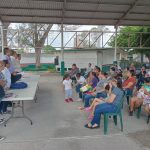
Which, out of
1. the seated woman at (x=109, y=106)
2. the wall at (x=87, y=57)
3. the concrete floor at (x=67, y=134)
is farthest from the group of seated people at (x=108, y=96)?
the wall at (x=87, y=57)

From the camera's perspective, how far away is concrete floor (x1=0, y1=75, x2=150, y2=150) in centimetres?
529

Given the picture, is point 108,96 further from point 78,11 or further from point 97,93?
point 78,11

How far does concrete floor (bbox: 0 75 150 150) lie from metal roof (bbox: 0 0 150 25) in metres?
8.48

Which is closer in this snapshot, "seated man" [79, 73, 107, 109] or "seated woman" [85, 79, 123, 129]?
"seated woman" [85, 79, 123, 129]

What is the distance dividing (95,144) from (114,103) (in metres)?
1.18

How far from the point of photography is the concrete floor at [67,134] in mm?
5289

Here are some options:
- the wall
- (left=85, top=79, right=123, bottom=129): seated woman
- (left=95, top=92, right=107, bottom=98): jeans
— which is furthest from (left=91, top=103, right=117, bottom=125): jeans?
the wall

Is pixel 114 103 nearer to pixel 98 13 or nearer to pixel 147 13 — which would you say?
pixel 98 13

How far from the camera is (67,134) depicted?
6016 mm

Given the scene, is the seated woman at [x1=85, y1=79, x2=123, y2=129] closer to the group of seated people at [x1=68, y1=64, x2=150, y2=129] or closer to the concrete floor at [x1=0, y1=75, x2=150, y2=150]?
the group of seated people at [x1=68, y1=64, x2=150, y2=129]

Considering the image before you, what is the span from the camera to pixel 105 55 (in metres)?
23.9

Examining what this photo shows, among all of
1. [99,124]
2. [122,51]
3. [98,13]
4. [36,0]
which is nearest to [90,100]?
[99,124]

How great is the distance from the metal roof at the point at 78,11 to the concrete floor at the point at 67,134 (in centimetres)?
848

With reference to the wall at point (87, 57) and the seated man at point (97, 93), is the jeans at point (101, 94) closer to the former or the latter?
the seated man at point (97, 93)
